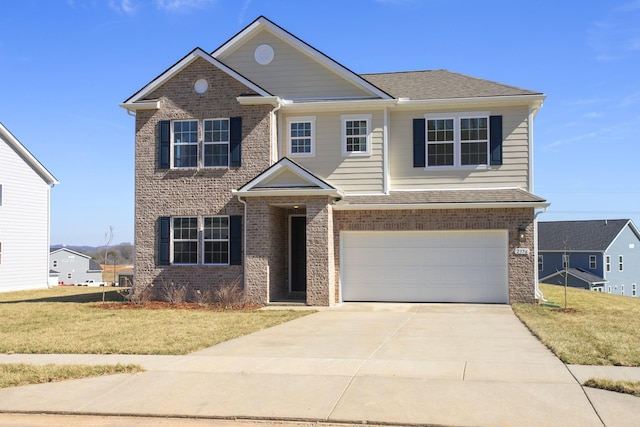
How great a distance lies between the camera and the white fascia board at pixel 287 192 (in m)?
19.2

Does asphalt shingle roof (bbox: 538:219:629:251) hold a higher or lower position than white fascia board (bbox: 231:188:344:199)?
lower

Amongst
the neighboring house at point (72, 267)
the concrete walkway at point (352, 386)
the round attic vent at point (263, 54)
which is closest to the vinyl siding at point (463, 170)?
the round attic vent at point (263, 54)

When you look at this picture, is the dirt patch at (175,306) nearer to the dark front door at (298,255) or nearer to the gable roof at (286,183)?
the dark front door at (298,255)

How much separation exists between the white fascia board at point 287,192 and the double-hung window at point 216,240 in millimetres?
1488

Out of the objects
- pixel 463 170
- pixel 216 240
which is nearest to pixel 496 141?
pixel 463 170

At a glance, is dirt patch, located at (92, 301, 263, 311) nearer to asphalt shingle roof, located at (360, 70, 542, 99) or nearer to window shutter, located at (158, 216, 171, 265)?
window shutter, located at (158, 216, 171, 265)

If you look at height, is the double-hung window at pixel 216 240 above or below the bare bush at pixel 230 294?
above

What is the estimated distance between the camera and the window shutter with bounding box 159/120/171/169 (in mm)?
21278

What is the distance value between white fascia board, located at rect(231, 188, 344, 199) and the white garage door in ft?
6.40

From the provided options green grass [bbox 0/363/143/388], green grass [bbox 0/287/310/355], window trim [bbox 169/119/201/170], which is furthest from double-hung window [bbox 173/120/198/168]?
green grass [bbox 0/363/143/388]

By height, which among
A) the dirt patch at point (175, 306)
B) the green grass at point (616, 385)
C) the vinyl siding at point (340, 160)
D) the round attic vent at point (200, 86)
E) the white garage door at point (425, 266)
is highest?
the round attic vent at point (200, 86)

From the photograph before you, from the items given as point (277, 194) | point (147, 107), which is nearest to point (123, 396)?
point (277, 194)

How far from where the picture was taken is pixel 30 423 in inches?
291

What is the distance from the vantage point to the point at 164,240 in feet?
69.5
